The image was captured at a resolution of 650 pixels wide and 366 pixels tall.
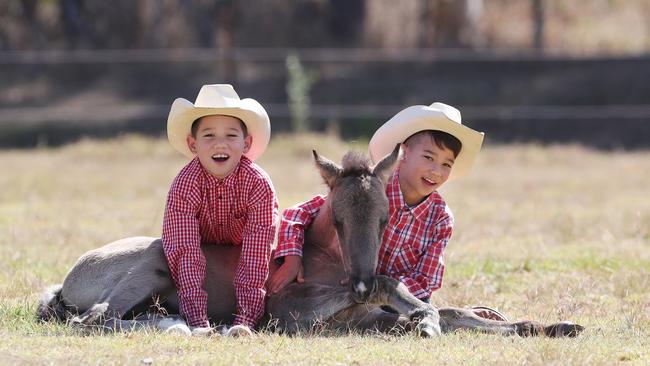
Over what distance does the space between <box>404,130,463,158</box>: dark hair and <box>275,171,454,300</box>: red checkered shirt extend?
344 mm

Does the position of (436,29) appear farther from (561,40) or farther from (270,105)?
(270,105)

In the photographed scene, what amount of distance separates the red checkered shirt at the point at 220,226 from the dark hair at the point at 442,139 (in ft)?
3.75

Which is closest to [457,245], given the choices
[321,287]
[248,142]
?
[248,142]

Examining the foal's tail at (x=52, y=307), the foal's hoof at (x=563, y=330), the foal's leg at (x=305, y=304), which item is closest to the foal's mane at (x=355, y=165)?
the foal's leg at (x=305, y=304)

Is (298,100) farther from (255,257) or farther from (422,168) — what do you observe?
(255,257)

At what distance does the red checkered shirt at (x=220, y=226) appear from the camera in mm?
7125

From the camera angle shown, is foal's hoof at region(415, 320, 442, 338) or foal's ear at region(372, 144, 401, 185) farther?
foal's ear at region(372, 144, 401, 185)

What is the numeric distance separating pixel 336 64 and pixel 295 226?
19692 mm

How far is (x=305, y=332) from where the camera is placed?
6918 millimetres

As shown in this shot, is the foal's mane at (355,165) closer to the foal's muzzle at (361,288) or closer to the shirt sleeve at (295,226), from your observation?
the shirt sleeve at (295,226)

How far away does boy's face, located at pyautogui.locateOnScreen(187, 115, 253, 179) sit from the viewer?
7.32 m

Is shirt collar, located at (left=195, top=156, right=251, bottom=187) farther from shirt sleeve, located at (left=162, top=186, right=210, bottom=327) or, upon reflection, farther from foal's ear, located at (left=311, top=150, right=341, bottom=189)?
foal's ear, located at (left=311, top=150, right=341, bottom=189)

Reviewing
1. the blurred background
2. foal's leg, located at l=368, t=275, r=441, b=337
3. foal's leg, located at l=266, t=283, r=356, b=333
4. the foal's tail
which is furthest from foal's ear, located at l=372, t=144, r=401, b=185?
the blurred background

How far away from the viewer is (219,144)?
7.30 m
